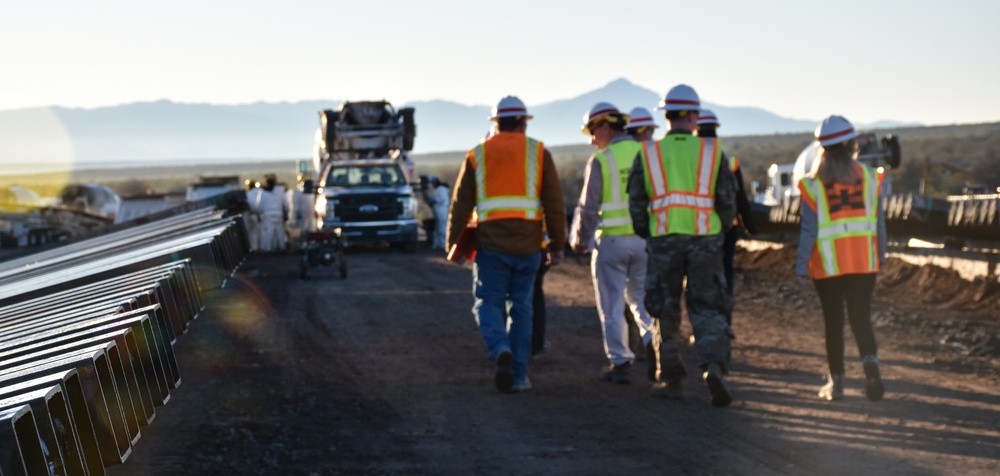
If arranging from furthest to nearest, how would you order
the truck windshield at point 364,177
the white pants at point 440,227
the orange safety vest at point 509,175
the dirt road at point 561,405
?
1. the white pants at point 440,227
2. the truck windshield at point 364,177
3. the orange safety vest at point 509,175
4. the dirt road at point 561,405

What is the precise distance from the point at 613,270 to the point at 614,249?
163mm

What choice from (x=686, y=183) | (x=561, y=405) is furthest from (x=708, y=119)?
(x=561, y=405)

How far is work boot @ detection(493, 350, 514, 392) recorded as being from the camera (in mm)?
9906

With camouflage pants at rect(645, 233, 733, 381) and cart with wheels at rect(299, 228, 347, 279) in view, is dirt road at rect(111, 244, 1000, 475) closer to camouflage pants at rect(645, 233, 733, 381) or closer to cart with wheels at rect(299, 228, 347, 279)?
camouflage pants at rect(645, 233, 733, 381)

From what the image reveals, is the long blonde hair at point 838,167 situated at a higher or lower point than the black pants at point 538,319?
higher

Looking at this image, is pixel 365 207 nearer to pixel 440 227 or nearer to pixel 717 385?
pixel 440 227

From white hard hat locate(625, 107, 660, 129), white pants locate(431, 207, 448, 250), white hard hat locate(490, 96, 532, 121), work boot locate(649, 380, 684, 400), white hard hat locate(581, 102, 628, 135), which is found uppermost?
white hard hat locate(490, 96, 532, 121)

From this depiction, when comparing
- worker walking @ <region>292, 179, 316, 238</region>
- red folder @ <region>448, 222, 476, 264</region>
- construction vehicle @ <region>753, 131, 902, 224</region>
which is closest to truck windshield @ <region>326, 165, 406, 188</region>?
worker walking @ <region>292, 179, 316, 238</region>

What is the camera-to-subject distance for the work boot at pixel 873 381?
29.8 feet

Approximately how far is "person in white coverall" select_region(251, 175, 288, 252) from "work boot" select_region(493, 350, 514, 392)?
2060 cm

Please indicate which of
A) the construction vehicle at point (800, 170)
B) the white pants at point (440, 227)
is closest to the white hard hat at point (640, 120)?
the construction vehicle at point (800, 170)

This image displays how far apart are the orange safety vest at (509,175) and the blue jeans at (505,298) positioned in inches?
12.6

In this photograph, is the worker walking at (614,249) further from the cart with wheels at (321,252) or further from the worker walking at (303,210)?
the worker walking at (303,210)

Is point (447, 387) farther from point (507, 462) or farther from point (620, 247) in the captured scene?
point (507, 462)
